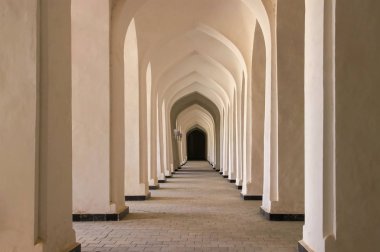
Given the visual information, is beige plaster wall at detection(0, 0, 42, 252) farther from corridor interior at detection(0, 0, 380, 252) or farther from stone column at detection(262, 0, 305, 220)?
stone column at detection(262, 0, 305, 220)

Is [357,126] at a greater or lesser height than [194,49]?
lesser

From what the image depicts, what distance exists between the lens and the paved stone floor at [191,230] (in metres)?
6.85

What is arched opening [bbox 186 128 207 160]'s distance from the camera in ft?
177

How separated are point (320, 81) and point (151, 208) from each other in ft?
22.1

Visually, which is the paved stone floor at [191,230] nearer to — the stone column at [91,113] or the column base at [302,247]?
the stone column at [91,113]

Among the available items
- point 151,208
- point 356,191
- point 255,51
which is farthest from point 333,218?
point 255,51

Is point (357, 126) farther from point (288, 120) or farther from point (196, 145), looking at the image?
point (196, 145)

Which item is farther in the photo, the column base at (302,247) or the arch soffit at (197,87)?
the arch soffit at (197,87)

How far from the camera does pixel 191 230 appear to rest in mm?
8250

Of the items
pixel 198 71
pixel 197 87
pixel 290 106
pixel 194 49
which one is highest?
pixel 194 49

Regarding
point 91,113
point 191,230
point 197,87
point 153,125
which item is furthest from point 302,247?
point 197,87

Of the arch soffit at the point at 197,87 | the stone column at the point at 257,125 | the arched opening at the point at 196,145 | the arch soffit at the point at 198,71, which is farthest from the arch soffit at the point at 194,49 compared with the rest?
the arched opening at the point at 196,145

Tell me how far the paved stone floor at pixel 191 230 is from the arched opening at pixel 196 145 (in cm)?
4160

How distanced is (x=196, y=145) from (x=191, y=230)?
46099mm
